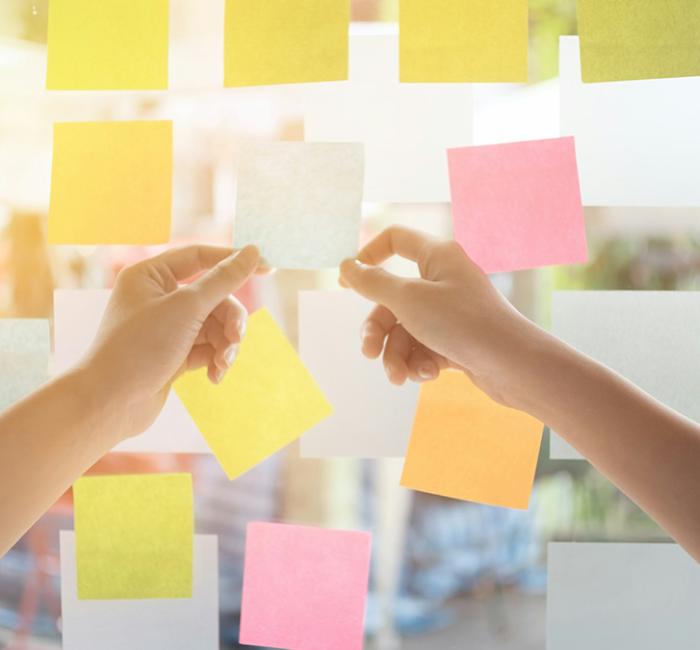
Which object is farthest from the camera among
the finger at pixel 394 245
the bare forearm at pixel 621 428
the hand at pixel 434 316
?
the finger at pixel 394 245

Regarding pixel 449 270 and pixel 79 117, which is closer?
pixel 449 270

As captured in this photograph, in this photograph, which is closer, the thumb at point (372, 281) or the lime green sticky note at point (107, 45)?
the thumb at point (372, 281)

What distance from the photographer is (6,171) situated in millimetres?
946

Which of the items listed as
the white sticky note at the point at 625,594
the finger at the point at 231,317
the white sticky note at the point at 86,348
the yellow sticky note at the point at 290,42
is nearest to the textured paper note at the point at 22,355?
the white sticky note at the point at 86,348

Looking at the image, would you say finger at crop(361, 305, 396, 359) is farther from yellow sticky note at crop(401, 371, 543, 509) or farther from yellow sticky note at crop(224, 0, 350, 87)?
yellow sticky note at crop(224, 0, 350, 87)

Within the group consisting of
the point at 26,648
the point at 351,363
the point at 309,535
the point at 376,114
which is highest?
the point at 376,114

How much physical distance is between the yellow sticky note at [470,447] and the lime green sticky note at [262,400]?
13 cm

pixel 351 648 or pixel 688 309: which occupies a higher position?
pixel 688 309

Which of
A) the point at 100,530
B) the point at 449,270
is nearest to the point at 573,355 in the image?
the point at 449,270

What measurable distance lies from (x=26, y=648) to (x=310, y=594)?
386mm

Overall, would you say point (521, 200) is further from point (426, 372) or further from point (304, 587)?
point (304, 587)

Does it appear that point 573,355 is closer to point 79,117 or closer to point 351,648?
point 351,648

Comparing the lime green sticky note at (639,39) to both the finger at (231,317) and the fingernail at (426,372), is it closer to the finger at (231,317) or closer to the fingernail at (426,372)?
the fingernail at (426,372)

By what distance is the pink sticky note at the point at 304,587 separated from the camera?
916 mm
